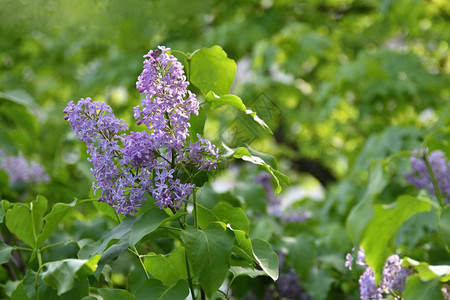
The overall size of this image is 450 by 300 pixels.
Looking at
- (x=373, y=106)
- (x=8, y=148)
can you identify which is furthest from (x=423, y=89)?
(x=8, y=148)

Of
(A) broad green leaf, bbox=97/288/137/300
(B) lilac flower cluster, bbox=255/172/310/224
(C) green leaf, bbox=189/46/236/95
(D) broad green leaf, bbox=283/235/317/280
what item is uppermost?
(C) green leaf, bbox=189/46/236/95

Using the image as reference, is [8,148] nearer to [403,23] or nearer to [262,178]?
[262,178]

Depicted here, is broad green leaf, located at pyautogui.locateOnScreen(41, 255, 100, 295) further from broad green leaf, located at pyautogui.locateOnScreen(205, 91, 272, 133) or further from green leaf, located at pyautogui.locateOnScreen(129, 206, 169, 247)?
broad green leaf, located at pyautogui.locateOnScreen(205, 91, 272, 133)

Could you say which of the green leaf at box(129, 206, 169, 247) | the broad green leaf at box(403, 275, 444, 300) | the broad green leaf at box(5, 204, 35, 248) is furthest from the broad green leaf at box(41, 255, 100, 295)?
the broad green leaf at box(403, 275, 444, 300)

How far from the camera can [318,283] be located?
1.57m

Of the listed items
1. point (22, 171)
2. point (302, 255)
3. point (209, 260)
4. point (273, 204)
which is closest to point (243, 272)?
point (209, 260)

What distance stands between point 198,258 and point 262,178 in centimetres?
125

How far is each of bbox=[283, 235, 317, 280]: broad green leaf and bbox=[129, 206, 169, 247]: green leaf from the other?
71 centimetres

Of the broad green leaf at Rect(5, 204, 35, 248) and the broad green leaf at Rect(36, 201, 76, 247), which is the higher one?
the broad green leaf at Rect(36, 201, 76, 247)

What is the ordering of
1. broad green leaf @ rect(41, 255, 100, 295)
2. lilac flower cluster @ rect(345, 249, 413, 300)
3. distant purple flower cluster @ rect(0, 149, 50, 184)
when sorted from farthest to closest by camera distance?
distant purple flower cluster @ rect(0, 149, 50, 184), lilac flower cluster @ rect(345, 249, 413, 300), broad green leaf @ rect(41, 255, 100, 295)

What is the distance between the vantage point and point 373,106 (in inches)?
138

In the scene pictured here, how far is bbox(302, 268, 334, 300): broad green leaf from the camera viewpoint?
5.05 feet

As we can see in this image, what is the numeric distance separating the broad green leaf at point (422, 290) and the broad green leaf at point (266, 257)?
0.63 feet

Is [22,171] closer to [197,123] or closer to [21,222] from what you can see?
[21,222]
